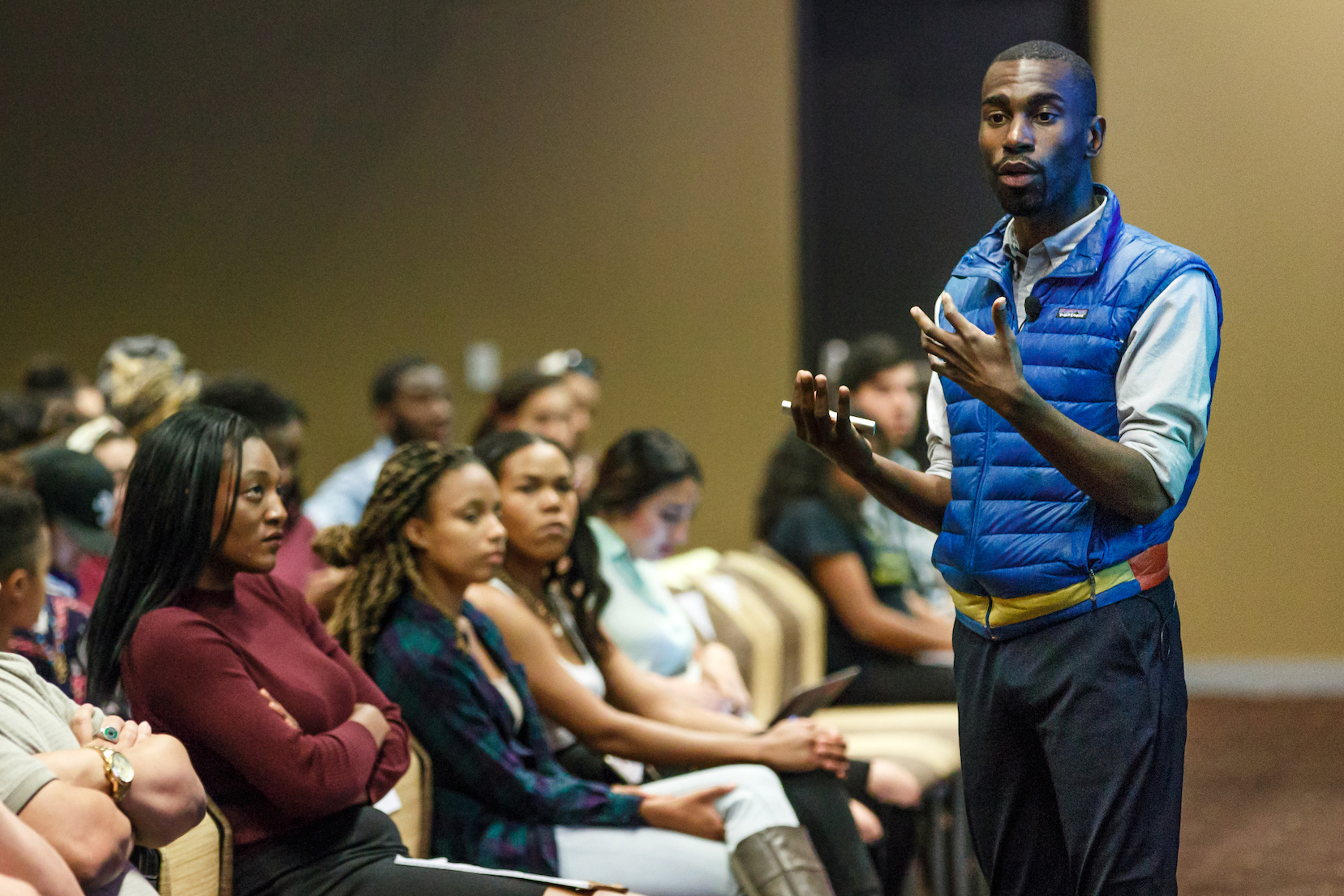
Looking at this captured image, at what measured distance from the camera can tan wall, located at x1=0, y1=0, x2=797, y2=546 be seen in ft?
22.1

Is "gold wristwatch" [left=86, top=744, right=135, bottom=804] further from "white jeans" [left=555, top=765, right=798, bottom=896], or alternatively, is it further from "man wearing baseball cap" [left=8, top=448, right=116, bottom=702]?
"man wearing baseball cap" [left=8, top=448, right=116, bottom=702]

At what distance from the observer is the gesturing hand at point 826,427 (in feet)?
5.35

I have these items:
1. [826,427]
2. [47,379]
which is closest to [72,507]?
[826,427]

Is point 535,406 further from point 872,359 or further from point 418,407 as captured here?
point 872,359

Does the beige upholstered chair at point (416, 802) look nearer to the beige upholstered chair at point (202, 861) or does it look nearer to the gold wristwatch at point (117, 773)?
the beige upholstered chair at point (202, 861)

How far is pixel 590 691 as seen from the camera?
111 inches

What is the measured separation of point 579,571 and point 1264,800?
2.68 metres

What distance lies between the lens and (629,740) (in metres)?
2.76

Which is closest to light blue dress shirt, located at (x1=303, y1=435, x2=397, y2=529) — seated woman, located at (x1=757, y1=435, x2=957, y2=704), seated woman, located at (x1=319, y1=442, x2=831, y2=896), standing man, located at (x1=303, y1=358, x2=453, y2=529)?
standing man, located at (x1=303, y1=358, x2=453, y2=529)

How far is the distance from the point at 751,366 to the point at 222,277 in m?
2.63

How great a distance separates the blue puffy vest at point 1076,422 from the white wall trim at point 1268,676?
4.87m

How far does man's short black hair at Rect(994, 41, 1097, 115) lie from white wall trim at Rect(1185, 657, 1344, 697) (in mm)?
4963

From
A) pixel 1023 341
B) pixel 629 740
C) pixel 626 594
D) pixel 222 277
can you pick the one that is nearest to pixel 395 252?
pixel 222 277

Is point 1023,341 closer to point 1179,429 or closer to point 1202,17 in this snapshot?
point 1179,429
